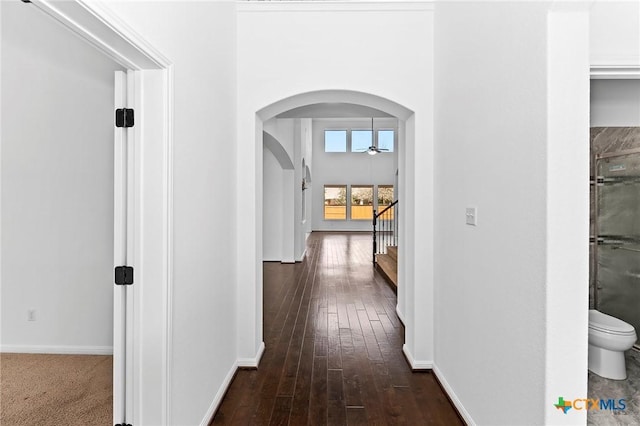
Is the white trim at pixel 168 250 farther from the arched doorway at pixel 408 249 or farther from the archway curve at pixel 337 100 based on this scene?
the archway curve at pixel 337 100

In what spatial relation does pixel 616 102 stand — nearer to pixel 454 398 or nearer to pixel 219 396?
pixel 454 398

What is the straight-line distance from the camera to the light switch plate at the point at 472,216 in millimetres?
2158

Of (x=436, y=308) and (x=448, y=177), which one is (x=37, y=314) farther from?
(x=448, y=177)

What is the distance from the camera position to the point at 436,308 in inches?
114

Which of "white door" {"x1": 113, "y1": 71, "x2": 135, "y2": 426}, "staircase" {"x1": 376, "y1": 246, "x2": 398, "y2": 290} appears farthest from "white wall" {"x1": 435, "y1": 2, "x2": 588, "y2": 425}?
"staircase" {"x1": 376, "y1": 246, "x2": 398, "y2": 290}

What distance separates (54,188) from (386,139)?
1313 centimetres

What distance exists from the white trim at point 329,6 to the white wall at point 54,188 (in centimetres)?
134

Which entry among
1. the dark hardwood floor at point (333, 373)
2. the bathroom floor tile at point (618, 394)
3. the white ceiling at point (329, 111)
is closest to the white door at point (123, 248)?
the dark hardwood floor at point (333, 373)

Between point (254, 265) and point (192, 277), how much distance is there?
102 centimetres

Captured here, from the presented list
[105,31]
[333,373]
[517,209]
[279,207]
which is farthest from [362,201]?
[105,31]

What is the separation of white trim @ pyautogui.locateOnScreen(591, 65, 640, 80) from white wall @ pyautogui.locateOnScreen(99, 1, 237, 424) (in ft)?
7.18

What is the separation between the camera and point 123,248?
1.69 meters

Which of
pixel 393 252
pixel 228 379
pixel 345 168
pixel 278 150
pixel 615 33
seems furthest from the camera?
pixel 345 168

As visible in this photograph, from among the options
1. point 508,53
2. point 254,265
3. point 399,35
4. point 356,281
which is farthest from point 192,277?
point 356,281
